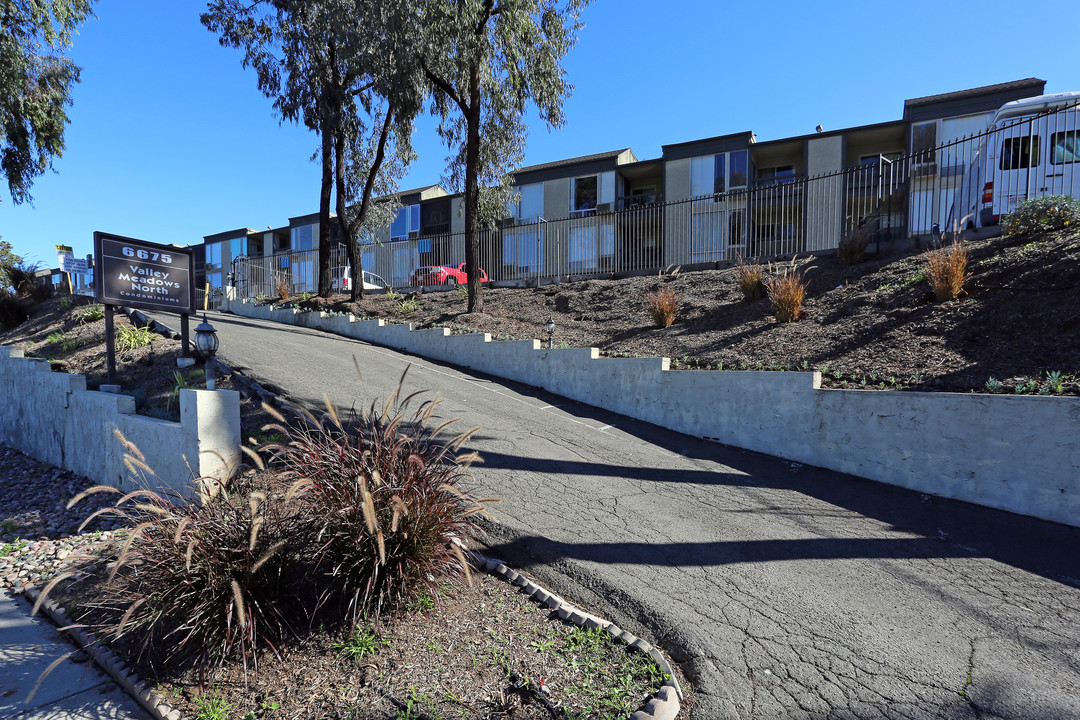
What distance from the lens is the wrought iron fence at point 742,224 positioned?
10820 mm

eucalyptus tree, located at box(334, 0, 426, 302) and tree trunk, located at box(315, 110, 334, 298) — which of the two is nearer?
eucalyptus tree, located at box(334, 0, 426, 302)

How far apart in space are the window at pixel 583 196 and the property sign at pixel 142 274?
24.2 metres

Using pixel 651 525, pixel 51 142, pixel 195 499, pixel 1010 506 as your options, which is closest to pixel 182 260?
pixel 195 499

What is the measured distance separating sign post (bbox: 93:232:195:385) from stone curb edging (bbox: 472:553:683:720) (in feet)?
21.4

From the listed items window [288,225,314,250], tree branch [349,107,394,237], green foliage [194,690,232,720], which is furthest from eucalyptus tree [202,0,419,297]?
window [288,225,314,250]

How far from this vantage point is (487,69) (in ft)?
46.6

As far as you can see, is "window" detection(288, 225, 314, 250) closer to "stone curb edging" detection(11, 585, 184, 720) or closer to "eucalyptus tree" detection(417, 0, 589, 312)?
"eucalyptus tree" detection(417, 0, 589, 312)

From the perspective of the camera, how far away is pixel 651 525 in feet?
15.6

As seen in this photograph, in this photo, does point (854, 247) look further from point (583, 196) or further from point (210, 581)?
point (583, 196)

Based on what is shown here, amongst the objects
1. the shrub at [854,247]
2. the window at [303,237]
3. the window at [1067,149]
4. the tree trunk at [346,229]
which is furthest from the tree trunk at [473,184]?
the window at [303,237]

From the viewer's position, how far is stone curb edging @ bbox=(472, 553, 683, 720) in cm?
269

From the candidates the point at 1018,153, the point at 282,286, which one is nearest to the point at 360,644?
the point at 1018,153

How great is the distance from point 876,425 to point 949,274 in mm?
3253

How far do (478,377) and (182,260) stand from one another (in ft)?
17.4
